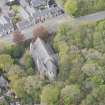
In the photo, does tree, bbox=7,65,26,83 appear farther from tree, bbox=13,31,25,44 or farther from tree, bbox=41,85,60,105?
tree, bbox=13,31,25,44

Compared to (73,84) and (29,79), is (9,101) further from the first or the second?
(73,84)

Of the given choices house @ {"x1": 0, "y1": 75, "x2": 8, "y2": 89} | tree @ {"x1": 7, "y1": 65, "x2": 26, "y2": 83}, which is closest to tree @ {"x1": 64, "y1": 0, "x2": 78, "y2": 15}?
tree @ {"x1": 7, "y1": 65, "x2": 26, "y2": 83}

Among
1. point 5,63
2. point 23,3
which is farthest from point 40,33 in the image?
point 23,3

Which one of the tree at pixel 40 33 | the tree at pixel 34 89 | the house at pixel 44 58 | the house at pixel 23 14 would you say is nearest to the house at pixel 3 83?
the tree at pixel 34 89

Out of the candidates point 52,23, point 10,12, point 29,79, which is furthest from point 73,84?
point 10,12

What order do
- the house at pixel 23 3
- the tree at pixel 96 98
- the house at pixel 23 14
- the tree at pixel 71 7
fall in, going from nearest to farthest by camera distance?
the tree at pixel 96 98
the tree at pixel 71 7
the house at pixel 23 14
the house at pixel 23 3

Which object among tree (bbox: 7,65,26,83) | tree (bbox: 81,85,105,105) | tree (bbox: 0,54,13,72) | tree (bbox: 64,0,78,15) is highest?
tree (bbox: 64,0,78,15)

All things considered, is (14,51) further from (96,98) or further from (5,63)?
(96,98)

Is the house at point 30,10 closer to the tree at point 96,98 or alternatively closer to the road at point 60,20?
the road at point 60,20
